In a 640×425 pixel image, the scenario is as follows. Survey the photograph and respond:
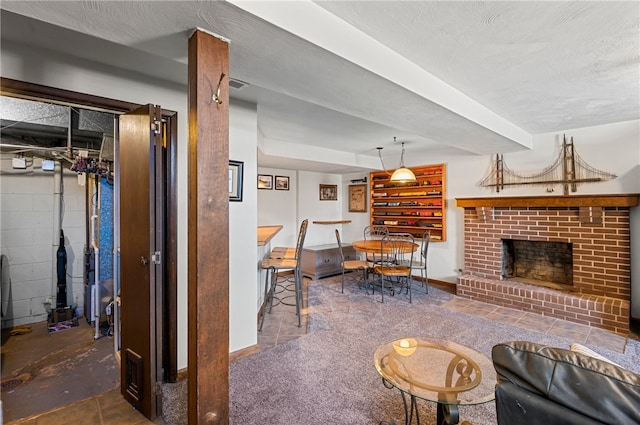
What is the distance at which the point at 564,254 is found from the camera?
152 inches

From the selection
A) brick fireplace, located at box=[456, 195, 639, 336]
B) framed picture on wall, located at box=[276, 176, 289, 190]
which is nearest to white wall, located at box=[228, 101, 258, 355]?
framed picture on wall, located at box=[276, 176, 289, 190]

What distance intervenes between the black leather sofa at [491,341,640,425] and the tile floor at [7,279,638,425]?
1890 millimetres

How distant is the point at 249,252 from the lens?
253cm

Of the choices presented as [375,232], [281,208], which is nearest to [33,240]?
[281,208]

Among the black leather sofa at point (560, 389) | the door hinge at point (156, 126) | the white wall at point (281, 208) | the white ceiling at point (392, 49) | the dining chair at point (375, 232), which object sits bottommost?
the black leather sofa at point (560, 389)

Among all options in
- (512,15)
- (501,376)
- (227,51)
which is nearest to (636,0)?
(512,15)

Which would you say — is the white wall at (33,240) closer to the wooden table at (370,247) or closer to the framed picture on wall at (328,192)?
the wooden table at (370,247)

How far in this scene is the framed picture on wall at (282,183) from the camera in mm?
5680

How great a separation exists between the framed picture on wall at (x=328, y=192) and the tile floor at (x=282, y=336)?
2961 millimetres

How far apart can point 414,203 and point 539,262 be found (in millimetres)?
2018

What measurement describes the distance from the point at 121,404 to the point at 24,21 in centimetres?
229

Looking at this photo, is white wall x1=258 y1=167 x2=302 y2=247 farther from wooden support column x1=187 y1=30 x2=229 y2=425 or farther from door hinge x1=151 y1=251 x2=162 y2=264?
wooden support column x1=187 y1=30 x2=229 y2=425

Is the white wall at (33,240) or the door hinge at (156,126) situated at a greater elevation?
the door hinge at (156,126)

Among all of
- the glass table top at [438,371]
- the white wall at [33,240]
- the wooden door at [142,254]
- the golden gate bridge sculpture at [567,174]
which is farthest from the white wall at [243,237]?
the golden gate bridge sculpture at [567,174]
